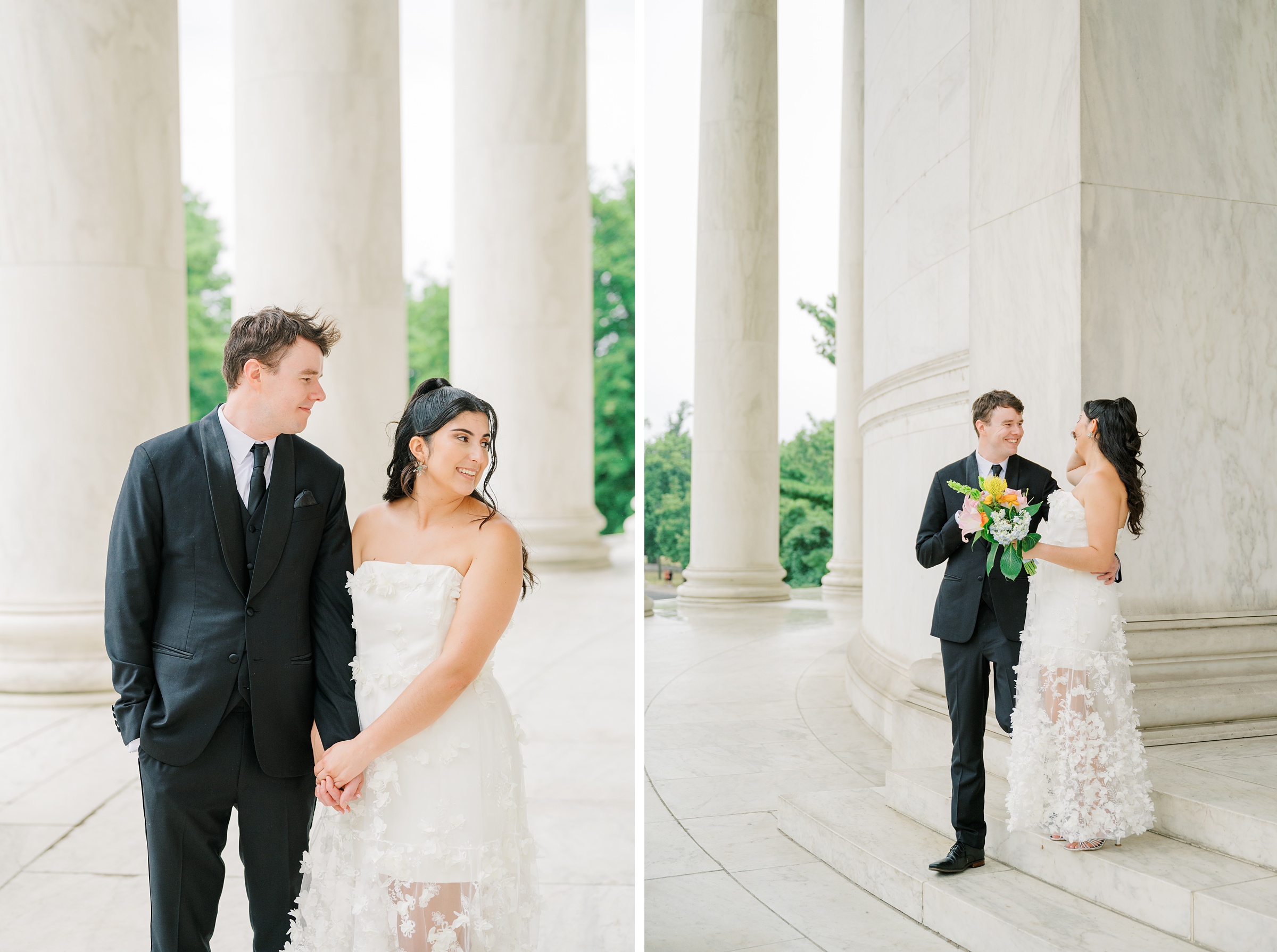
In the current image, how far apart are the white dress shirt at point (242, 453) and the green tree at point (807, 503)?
140m

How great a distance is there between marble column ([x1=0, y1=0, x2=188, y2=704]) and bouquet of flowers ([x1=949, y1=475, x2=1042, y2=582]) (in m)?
24.7

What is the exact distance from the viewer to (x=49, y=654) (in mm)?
30531

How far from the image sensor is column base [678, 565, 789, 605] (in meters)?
74.4

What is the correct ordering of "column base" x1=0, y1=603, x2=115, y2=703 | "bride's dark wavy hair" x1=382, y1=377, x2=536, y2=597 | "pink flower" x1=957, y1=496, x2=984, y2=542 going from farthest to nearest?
"column base" x1=0, y1=603, x2=115, y2=703
"pink flower" x1=957, y1=496, x2=984, y2=542
"bride's dark wavy hair" x1=382, y1=377, x2=536, y2=597

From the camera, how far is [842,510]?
88.8 m

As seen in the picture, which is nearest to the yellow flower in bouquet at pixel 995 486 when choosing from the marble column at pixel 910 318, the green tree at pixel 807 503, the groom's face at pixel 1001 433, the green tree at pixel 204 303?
the groom's face at pixel 1001 433

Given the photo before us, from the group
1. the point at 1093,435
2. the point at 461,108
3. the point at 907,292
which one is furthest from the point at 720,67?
the point at 1093,435

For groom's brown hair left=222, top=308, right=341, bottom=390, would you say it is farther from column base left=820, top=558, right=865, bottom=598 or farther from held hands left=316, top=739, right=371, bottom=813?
column base left=820, top=558, right=865, bottom=598

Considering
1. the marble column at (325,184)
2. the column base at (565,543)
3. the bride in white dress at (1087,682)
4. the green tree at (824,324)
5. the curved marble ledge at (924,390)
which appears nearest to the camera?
the bride in white dress at (1087,682)

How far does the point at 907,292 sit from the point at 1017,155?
12.4 metres

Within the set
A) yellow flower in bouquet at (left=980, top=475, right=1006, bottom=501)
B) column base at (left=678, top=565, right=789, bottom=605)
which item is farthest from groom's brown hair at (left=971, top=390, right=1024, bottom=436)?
column base at (left=678, top=565, right=789, bottom=605)

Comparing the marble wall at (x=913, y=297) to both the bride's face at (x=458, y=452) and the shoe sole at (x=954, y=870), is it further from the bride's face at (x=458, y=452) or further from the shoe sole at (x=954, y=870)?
the bride's face at (x=458, y=452)

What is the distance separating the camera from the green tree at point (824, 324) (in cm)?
16388

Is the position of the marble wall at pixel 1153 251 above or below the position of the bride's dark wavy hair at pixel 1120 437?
above
